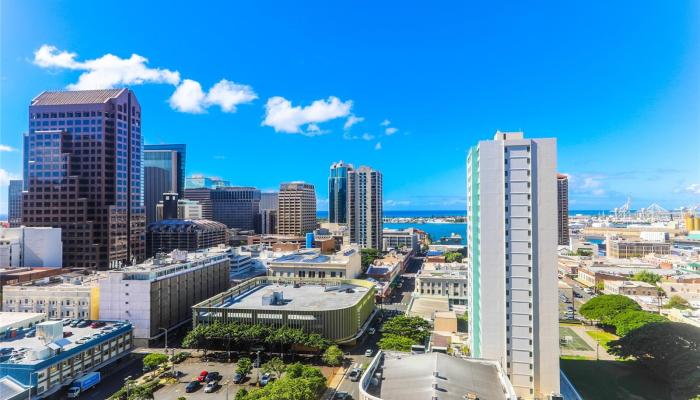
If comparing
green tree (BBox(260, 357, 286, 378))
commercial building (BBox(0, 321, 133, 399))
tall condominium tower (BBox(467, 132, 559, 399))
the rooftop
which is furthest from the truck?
the rooftop

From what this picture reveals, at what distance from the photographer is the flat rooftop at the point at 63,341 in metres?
46.6

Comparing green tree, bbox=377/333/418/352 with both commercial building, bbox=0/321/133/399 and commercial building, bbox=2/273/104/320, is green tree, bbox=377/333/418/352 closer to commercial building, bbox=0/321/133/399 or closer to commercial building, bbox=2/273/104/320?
commercial building, bbox=0/321/133/399

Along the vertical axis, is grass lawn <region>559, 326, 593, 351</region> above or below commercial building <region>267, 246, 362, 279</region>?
below

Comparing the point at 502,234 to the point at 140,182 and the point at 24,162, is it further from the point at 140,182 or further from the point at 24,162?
the point at 24,162

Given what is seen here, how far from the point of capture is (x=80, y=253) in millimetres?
103938

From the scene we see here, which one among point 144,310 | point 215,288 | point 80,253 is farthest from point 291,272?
point 80,253

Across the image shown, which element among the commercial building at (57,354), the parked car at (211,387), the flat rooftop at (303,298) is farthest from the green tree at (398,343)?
the commercial building at (57,354)

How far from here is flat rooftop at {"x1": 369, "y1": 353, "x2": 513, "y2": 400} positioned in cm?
3099

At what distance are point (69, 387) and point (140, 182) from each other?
3197 inches

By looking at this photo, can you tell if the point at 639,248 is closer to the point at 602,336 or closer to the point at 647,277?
the point at 647,277

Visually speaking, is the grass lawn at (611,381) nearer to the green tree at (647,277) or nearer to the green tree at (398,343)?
the green tree at (398,343)

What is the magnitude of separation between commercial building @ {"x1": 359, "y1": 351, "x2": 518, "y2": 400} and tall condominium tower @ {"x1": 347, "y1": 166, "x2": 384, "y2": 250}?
441 ft

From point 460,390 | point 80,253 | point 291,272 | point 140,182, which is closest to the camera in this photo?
point 460,390

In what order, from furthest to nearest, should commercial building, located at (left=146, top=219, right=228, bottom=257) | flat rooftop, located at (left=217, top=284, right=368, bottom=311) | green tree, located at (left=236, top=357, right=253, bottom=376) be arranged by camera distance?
commercial building, located at (left=146, top=219, right=228, bottom=257) → flat rooftop, located at (left=217, top=284, right=368, bottom=311) → green tree, located at (left=236, top=357, right=253, bottom=376)
